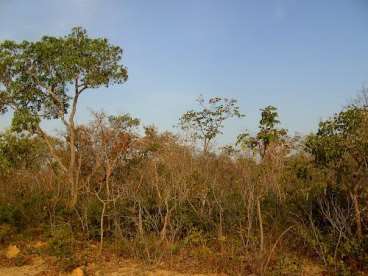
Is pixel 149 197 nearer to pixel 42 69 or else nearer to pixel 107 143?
pixel 107 143

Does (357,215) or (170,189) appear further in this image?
(170,189)

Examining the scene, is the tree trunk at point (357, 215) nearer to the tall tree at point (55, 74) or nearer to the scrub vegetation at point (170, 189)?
the scrub vegetation at point (170, 189)

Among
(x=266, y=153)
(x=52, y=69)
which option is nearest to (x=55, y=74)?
(x=52, y=69)

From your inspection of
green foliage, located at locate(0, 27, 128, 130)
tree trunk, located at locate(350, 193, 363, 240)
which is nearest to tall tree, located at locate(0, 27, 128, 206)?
green foliage, located at locate(0, 27, 128, 130)

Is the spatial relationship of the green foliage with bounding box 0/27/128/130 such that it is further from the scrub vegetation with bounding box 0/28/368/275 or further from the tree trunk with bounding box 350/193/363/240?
the tree trunk with bounding box 350/193/363/240

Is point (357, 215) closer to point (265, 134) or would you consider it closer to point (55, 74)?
point (265, 134)

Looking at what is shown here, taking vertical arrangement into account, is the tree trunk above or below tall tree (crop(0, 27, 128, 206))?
below

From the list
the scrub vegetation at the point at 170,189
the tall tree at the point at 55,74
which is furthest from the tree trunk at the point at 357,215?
the tall tree at the point at 55,74

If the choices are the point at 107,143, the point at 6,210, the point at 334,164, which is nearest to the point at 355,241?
the point at 334,164

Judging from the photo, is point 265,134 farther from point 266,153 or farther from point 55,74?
point 55,74

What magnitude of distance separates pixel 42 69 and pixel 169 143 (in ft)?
17.9

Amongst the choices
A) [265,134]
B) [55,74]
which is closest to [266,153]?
[265,134]

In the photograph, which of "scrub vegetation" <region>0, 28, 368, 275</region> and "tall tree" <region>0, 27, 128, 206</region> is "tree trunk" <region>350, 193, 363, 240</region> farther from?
"tall tree" <region>0, 27, 128, 206</region>

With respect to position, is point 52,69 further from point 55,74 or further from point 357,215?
point 357,215
